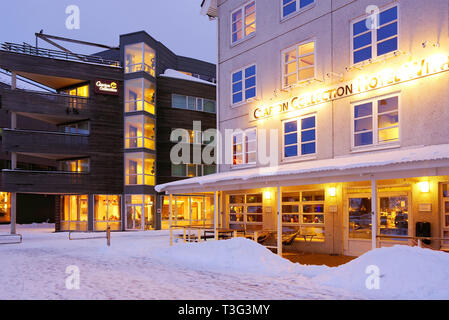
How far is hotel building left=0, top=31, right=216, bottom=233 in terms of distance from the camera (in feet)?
96.0

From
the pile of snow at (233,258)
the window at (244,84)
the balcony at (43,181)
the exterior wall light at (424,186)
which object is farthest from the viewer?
the balcony at (43,181)

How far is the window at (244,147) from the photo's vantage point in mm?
17688

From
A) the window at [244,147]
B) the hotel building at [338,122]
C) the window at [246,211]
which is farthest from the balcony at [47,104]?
the window at [246,211]

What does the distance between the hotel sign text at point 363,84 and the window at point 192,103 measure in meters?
18.3

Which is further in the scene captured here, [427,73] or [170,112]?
[170,112]

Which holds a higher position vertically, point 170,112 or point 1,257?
point 170,112

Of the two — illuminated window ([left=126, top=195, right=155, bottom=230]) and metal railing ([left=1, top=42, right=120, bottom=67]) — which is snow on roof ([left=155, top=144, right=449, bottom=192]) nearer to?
illuminated window ([left=126, top=195, right=155, bottom=230])

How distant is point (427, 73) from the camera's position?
1182cm

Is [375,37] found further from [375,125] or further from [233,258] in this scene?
[233,258]

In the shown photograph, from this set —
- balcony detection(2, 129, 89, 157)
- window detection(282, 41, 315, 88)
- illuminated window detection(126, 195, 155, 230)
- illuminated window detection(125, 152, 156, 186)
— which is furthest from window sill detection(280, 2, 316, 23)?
balcony detection(2, 129, 89, 157)

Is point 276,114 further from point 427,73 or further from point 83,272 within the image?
point 83,272

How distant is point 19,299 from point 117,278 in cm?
259

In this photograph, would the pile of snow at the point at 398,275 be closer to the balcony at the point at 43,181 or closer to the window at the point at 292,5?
the window at the point at 292,5
